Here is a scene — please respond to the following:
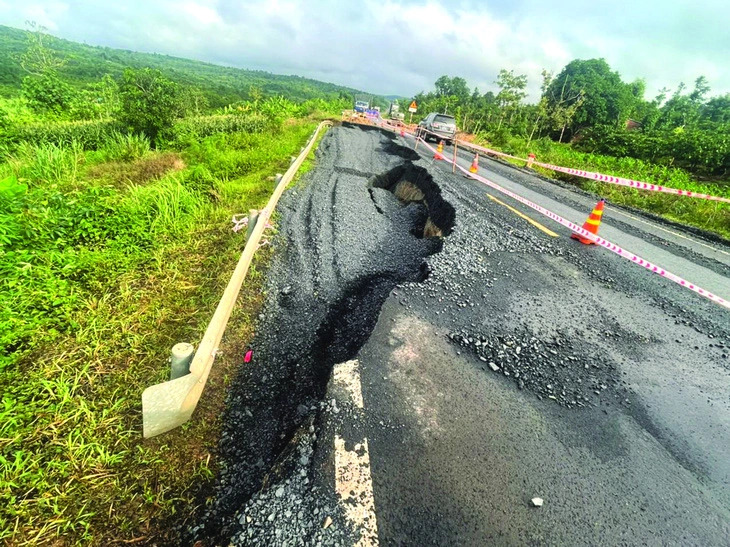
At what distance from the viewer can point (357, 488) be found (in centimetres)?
156

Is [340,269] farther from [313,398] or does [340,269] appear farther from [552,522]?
[552,522]

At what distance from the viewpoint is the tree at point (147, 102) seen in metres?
10.4

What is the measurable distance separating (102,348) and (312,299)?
5.77 ft

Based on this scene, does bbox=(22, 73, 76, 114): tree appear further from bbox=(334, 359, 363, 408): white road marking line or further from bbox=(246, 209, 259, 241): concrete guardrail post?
bbox=(334, 359, 363, 408): white road marking line

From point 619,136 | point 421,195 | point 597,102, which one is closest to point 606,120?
point 597,102

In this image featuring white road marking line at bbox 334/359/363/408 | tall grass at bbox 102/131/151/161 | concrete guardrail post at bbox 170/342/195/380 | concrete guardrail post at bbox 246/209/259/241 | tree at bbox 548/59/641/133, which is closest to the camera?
concrete guardrail post at bbox 170/342/195/380

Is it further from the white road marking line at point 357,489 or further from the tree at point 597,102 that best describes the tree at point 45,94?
the tree at point 597,102

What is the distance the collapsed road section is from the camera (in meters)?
1.88

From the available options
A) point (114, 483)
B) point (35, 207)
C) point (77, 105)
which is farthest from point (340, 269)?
point (77, 105)

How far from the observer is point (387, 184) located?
337 inches

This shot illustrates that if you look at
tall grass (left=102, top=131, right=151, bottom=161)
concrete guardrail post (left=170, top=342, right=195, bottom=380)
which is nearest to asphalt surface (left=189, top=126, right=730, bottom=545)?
concrete guardrail post (left=170, top=342, right=195, bottom=380)

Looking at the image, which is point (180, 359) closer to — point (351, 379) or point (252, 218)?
point (351, 379)

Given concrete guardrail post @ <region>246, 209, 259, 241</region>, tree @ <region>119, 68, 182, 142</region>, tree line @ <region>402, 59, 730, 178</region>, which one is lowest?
concrete guardrail post @ <region>246, 209, 259, 241</region>

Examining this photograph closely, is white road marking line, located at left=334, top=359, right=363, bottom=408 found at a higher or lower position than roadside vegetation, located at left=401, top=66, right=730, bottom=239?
lower
